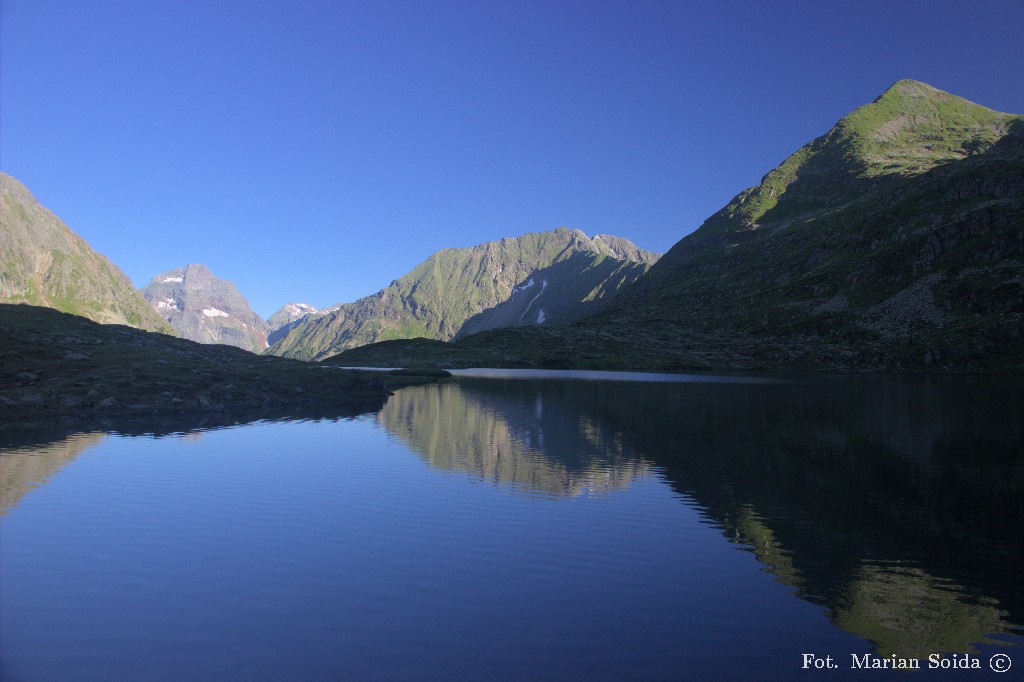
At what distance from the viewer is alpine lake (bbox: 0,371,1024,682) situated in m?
12.5

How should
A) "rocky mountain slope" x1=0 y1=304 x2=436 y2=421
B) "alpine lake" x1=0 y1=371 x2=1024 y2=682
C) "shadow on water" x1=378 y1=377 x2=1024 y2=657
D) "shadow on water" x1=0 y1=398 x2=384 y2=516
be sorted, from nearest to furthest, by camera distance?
"alpine lake" x1=0 y1=371 x2=1024 y2=682, "shadow on water" x1=378 y1=377 x2=1024 y2=657, "shadow on water" x1=0 y1=398 x2=384 y2=516, "rocky mountain slope" x1=0 y1=304 x2=436 y2=421

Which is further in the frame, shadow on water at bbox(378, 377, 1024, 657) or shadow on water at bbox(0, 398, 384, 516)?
shadow on water at bbox(0, 398, 384, 516)

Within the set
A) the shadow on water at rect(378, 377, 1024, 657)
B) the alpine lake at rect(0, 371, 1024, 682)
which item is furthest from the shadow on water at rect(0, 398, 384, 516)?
the shadow on water at rect(378, 377, 1024, 657)

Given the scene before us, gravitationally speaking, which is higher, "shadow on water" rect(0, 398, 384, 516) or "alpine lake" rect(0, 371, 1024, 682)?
"shadow on water" rect(0, 398, 384, 516)

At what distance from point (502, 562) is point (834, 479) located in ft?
67.3

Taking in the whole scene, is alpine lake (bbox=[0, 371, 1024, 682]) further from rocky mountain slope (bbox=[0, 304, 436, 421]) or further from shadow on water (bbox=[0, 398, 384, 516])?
rocky mountain slope (bbox=[0, 304, 436, 421])

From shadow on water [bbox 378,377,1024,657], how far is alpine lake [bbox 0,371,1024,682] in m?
0.15

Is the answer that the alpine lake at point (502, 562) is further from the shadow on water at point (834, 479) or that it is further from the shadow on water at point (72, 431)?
the shadow on water at point (72, 431)

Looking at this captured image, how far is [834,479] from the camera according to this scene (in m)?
30.1

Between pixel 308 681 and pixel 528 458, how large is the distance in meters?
24.8

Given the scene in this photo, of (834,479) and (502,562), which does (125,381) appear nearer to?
(502,562)

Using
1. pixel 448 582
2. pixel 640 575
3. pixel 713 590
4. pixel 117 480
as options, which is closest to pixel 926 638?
pixel 713 590

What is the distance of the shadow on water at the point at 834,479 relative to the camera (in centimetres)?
1593

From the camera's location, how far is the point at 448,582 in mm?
16422
